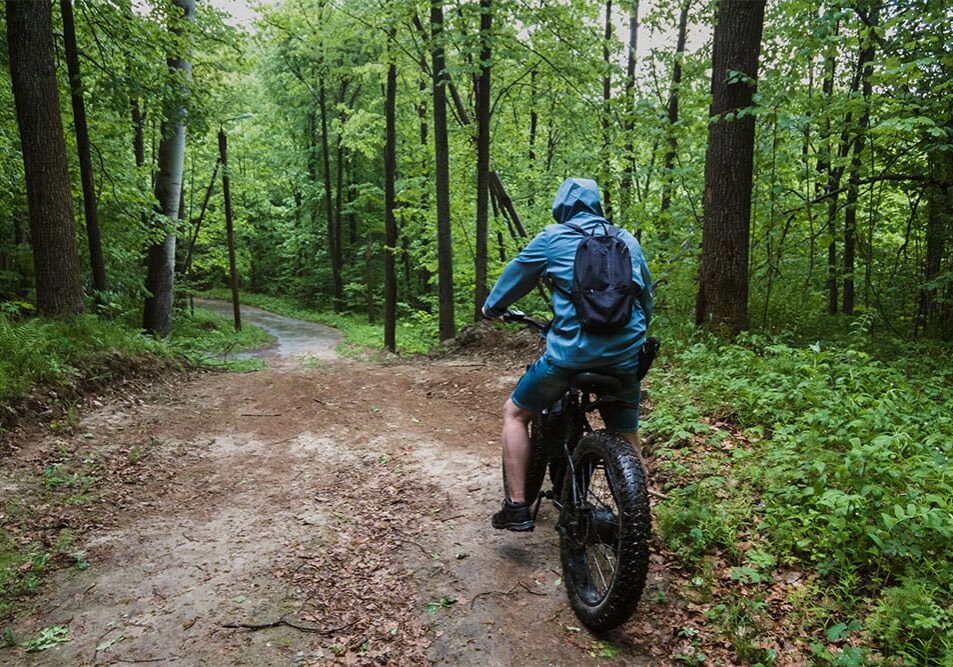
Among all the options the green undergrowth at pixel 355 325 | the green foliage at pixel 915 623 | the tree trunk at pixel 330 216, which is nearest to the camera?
the green foliage at pixel 915 623

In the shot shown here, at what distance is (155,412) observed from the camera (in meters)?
6.71

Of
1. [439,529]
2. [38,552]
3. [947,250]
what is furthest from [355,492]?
[947,250]

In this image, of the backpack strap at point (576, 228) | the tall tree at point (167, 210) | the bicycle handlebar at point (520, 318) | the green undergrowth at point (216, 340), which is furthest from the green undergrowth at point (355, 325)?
the backpack strap at point (576, 228)

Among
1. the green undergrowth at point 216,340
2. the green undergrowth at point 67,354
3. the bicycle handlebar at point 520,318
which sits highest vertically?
the bicycle handlebar at point 520,318

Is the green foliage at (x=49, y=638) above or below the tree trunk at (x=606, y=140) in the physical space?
below

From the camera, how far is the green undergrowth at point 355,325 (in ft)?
57.4

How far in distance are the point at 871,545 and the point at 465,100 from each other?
58.0 ft

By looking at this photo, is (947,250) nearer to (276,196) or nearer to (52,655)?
(52,655)

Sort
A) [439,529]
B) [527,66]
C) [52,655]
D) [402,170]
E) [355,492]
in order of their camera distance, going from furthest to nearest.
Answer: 1. [402,170]
2. [527,66]
3. [355,492]
4. [439,529]
5. [52,655]

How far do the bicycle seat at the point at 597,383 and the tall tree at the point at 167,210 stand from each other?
36.4 feet

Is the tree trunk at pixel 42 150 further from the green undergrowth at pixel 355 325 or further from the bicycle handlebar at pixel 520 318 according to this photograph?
the green undergrowth at pixel 355 325

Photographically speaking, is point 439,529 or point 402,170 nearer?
point 439,529

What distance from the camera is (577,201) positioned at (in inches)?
128

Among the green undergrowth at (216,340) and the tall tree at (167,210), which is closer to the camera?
the green undergrowth at (216,340)
